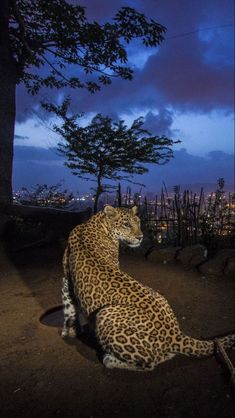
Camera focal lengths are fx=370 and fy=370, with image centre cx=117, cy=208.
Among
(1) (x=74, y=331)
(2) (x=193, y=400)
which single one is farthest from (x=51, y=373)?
(2) (x=193, y=400)

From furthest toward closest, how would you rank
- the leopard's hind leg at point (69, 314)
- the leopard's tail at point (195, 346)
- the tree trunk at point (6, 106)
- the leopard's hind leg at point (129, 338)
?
the tree trunk at point (6, 106) → the leopard's hind leg at point (69, 314) → the leopard's tail at point (195, 346) → the leopard's hind leg at point (129, 338)

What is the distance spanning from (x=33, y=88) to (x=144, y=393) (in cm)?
1119

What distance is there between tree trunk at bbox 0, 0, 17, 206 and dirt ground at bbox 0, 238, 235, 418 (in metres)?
5.46

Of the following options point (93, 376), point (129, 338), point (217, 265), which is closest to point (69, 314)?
point (93, 376)

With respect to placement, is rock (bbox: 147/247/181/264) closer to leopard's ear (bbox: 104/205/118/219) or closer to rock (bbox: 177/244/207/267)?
rock (bbox: 177/244/207/267)

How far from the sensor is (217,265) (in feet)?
23.7

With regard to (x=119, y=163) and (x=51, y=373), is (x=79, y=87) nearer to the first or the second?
(x=119, y=163)

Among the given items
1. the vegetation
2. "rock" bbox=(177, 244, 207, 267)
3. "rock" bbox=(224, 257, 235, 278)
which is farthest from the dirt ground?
the vegetation

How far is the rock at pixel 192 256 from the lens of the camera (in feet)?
25.1

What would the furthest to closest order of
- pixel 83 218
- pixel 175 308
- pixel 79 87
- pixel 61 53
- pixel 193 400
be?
pixel 79 87 → pixel 61 53 → pixel 83 218 → pixel 175 308 → pixel 193 400

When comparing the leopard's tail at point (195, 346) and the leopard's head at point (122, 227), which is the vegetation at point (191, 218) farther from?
the leopard's tail at point (195, 346)

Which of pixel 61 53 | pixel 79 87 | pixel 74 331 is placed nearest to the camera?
pixel 74 331

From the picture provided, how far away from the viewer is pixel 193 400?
10.6ft

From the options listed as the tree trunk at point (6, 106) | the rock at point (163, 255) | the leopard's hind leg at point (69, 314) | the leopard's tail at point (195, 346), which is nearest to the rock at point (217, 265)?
the rock at point (163, 255)
